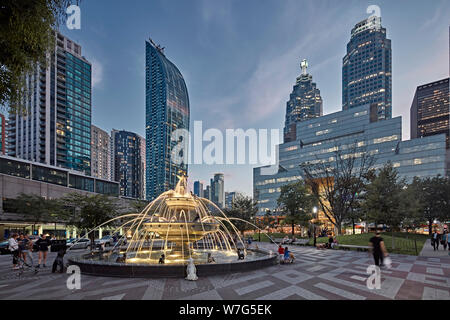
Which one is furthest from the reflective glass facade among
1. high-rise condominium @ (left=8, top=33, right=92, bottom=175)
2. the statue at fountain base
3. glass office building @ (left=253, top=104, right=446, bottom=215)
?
glass office building @ (left=253, top=104, right=446, bottom=215)

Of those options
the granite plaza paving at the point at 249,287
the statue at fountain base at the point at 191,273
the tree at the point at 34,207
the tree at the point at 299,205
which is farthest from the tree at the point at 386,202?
the tree at the point at 34,207

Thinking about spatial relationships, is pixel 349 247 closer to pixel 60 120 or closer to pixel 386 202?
pixel 386 202

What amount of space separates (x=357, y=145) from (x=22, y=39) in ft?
397

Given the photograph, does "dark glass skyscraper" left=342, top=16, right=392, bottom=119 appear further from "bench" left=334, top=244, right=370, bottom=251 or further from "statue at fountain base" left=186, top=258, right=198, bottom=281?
"statue at fountain base" left=186, top=258, right=198, bottom=281

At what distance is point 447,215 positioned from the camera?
1796 inches

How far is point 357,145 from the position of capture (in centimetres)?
11012

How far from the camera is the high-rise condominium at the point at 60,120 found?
116 metres

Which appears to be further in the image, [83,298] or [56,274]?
[56,274]

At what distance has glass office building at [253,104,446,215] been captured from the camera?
3460 inches

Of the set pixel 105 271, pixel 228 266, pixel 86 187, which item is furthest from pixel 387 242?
pixel 86 187

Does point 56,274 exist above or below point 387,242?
above

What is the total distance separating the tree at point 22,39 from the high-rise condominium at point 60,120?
125m

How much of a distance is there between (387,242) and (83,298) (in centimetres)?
3145
